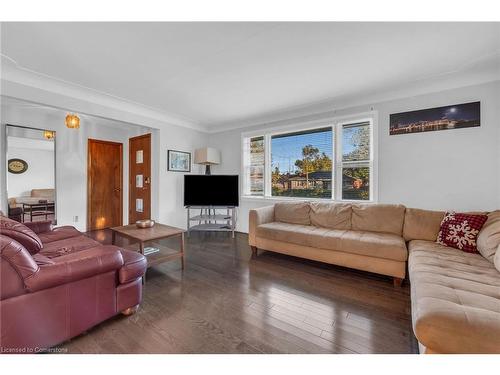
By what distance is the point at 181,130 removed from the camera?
448 cm

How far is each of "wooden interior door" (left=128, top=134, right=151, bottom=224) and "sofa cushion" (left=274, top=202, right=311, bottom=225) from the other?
2.64 metres

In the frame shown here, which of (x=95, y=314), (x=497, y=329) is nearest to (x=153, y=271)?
(x=95, y=314)

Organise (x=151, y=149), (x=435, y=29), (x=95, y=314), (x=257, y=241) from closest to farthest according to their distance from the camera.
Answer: (x=95, y=314) → (x=435, y=29) → (x=257, y=241) → (x=151, y=149)

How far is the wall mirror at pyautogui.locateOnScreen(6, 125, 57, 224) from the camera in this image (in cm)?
340

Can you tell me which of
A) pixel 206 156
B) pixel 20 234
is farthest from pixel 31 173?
pixel 20 234

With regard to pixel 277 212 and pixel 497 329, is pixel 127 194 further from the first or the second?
pixel 497 329

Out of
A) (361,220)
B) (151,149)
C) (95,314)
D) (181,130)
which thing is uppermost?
(181,130)

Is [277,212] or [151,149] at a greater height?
[151,149]

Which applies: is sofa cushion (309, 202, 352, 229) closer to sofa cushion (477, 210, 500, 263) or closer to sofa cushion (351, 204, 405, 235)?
sofa cushion (351, 204, 405, 235)

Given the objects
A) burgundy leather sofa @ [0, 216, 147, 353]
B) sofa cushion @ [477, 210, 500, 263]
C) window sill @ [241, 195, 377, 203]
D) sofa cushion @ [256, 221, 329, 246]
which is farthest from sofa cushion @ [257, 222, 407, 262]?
burgundy leather sofa @ [0, 216, 147, 353]

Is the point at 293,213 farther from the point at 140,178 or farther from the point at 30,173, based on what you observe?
the point at 30,173

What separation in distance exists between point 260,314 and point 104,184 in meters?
4.73

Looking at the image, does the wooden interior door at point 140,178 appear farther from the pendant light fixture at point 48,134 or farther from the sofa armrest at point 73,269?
the sofa armrest at point 73,269

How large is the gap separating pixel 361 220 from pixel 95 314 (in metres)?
2.96
